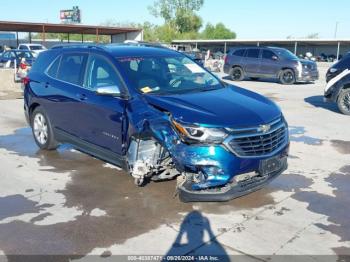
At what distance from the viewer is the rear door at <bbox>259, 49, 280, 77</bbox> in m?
20.7

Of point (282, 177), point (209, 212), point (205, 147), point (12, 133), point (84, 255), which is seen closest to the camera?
point (84, 255)

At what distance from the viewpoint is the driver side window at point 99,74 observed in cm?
560

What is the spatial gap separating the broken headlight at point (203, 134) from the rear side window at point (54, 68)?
3.10 m

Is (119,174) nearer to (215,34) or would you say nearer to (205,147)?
(205,147)

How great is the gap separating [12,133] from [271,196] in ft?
19.0

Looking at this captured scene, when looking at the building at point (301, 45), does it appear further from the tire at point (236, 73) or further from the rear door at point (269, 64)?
the rear door at point (269, 64)

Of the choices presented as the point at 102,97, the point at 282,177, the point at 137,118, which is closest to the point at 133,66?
the point at 102,97

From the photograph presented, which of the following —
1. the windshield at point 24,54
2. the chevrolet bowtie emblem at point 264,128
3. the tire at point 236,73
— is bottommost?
the tire at point 236,73

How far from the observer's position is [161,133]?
477 centimetres

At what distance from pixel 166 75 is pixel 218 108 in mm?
1209

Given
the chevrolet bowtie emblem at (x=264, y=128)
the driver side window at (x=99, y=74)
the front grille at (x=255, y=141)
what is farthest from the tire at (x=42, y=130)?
the chevrolet bowtie emblem at (x=264, y=128)

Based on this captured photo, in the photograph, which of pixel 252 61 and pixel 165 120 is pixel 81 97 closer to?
pixel 165 120

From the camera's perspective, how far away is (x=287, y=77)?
2048 cm

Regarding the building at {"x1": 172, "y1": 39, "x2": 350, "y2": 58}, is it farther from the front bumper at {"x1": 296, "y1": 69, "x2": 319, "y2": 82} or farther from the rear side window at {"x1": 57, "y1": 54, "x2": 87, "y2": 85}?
the rear side window at {"x1": 57, "y1": 54, "x2": 87, "y2": 85}
